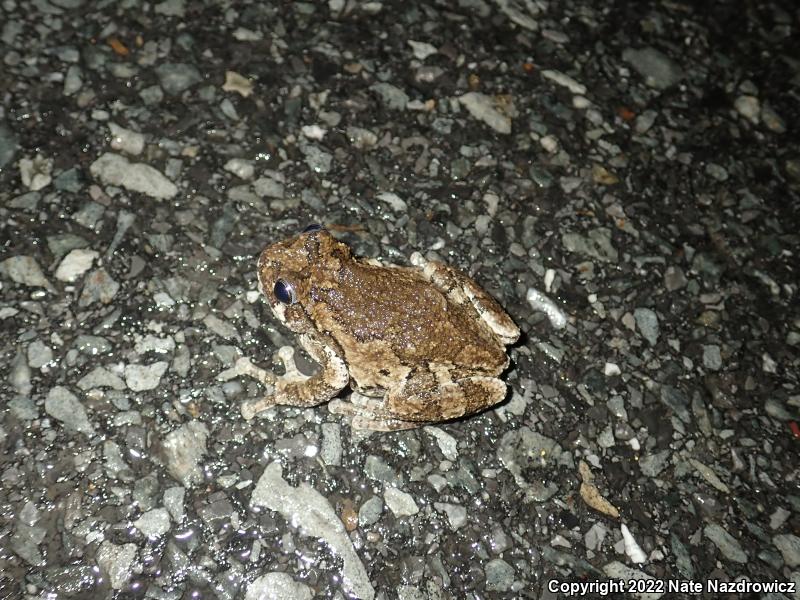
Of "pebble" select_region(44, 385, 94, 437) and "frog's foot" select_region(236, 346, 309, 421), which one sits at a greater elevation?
"frog's foot" select_region(236, 346, 309, 421)

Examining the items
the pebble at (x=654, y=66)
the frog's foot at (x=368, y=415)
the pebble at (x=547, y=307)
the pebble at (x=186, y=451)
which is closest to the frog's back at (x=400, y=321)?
the frog's foot at (x=368, y=415)

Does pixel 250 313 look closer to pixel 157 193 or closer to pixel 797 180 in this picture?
pixel 157 193

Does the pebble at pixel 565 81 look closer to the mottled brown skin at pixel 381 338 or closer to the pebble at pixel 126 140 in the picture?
the mottled brown skin at pixel 381 338

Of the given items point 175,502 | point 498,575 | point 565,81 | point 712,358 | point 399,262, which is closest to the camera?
point 175,502

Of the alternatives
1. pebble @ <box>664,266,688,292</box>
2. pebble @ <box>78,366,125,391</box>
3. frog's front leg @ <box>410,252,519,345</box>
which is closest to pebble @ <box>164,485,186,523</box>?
pebble @ <box>78,366,125,391</box>

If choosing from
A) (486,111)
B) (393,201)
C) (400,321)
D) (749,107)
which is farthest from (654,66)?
(400,321)

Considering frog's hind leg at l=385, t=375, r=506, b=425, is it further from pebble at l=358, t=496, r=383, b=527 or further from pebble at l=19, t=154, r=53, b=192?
pebble at l=19, t=154, r=53, b=192

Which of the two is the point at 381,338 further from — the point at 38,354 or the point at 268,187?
the point at 38,354
